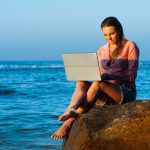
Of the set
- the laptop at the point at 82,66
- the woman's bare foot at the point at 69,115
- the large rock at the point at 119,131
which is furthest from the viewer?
the woman's bare foot at the point at 69,115

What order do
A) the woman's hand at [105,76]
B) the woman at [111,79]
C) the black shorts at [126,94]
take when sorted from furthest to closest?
1. the woman's hand at [105,76]
2. the black shorts at [126,94]
3. the woman at [111,79]

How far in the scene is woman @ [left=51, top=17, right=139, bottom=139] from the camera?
22.4 feet

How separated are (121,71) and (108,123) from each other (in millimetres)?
1123

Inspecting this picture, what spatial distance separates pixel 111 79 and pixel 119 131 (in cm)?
111

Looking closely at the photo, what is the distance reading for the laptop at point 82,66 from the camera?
649cm

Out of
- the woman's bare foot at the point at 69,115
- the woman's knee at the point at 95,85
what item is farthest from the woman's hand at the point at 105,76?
the woman's bare foot at the point at 69,115

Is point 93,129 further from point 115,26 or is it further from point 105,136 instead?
point 115,26

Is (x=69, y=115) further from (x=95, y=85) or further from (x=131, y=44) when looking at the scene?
(x=131, y=44)

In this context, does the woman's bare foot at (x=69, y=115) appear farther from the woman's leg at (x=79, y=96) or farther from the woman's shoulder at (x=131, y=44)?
the woman's shoulder at (x=131, y=44)

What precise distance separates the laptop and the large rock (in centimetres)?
55

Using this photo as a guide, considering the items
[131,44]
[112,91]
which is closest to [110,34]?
[131,44]

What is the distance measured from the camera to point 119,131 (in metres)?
6.23

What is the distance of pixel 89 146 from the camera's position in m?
6.27

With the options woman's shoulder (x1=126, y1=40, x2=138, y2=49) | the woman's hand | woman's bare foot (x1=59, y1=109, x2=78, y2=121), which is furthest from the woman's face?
woman's bare foot (x1=59, y1=109, x2=78, y2=121)
